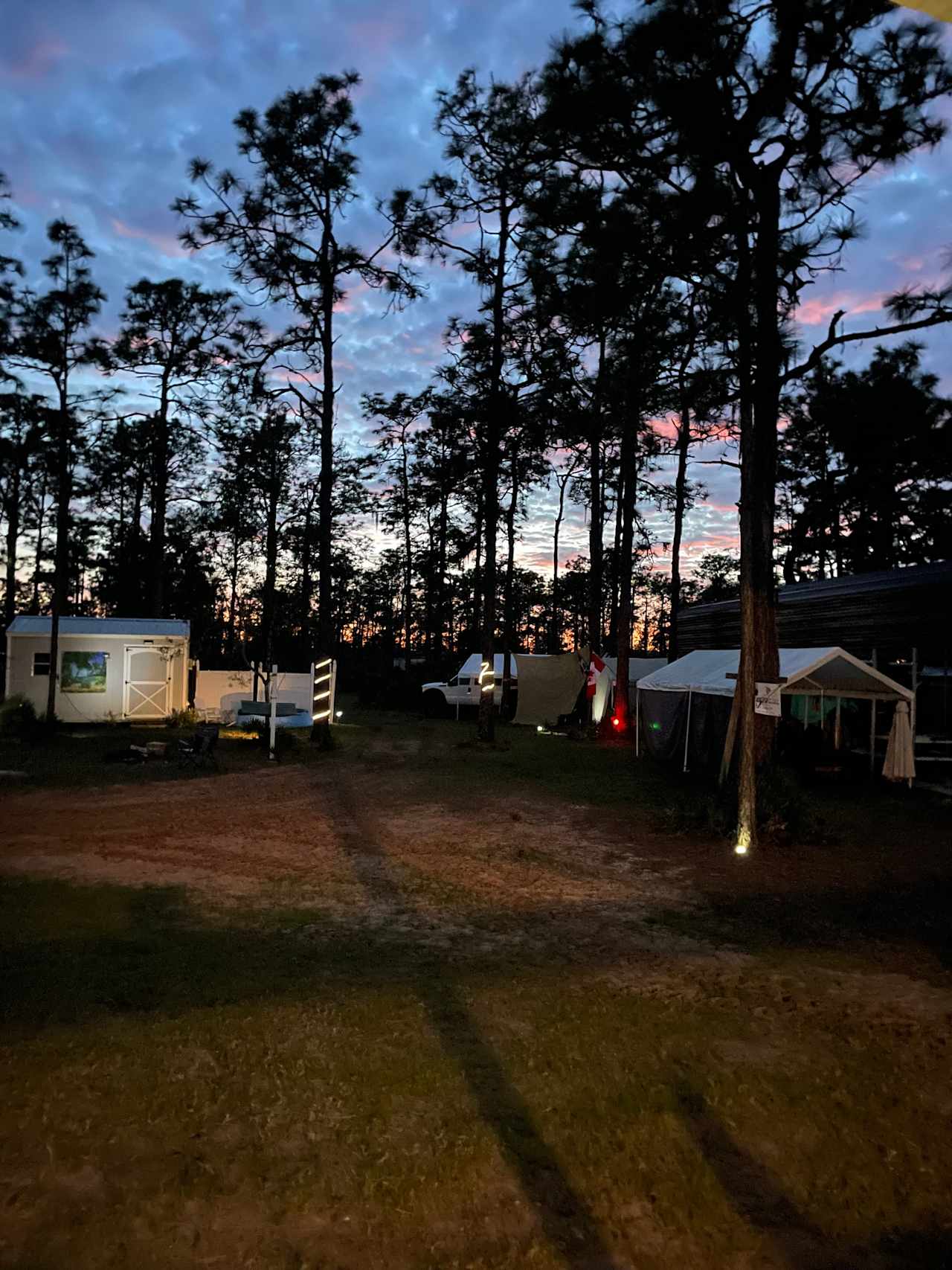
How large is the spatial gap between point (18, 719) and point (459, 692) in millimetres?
14785

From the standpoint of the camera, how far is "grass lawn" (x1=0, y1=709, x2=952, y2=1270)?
287 cm

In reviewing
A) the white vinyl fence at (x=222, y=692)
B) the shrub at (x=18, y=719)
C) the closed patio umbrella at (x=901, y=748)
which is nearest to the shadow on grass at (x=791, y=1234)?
the closed patio umbrella at (x=901, y=748)

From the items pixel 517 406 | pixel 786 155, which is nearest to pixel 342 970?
pixel 786 155

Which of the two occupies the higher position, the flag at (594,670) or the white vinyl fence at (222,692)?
the flag at (594,670)

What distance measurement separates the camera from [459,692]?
29.9m

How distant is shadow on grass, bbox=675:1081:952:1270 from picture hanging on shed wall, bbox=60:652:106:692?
23493mm

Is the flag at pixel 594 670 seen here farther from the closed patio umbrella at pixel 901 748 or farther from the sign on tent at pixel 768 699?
the sign on tent at pixel 768 699

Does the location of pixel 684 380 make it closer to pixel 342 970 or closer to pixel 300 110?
pixel 342 970

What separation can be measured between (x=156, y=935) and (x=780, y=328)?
9.60 m

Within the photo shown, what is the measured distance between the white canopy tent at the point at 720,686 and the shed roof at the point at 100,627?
47.0 ft

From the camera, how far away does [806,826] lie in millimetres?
9758

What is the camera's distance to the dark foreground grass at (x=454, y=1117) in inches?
111

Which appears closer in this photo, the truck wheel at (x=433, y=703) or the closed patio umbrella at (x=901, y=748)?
the closed patio umbrella at (x=901, y=748)

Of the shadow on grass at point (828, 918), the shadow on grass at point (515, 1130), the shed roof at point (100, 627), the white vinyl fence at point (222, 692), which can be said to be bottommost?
the shadow on grass at point (828, 918)
